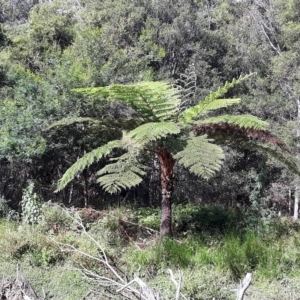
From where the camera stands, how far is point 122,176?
12.4 ft

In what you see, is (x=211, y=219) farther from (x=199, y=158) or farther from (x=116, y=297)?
(x=116, y=297)

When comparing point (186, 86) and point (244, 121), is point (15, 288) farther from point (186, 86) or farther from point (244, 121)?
point (186, 86)

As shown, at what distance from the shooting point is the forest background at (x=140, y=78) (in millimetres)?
5664

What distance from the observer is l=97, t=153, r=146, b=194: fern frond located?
368 cm

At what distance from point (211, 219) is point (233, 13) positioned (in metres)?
12.6

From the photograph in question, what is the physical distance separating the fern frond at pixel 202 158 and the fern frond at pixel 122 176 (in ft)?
1.55

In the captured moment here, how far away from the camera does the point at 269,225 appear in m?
4.77

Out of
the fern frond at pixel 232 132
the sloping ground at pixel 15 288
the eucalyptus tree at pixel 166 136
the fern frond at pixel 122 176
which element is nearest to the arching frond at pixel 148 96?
the eucalyptus tree at pixel 166 136

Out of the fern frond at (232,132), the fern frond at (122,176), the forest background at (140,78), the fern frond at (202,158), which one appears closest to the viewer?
the fern frond at (202,158)

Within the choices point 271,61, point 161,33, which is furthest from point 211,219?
point 271,61

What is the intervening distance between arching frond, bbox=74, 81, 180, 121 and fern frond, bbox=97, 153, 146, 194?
558 mm

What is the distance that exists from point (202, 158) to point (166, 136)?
591 mm

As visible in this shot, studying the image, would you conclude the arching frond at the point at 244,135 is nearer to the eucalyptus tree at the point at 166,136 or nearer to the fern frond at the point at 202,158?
the eucalyptus tree at the point at 166,136

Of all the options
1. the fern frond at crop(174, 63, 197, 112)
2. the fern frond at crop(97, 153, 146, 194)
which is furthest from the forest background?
the fern frond at crop(97, 153, 146, 194)
